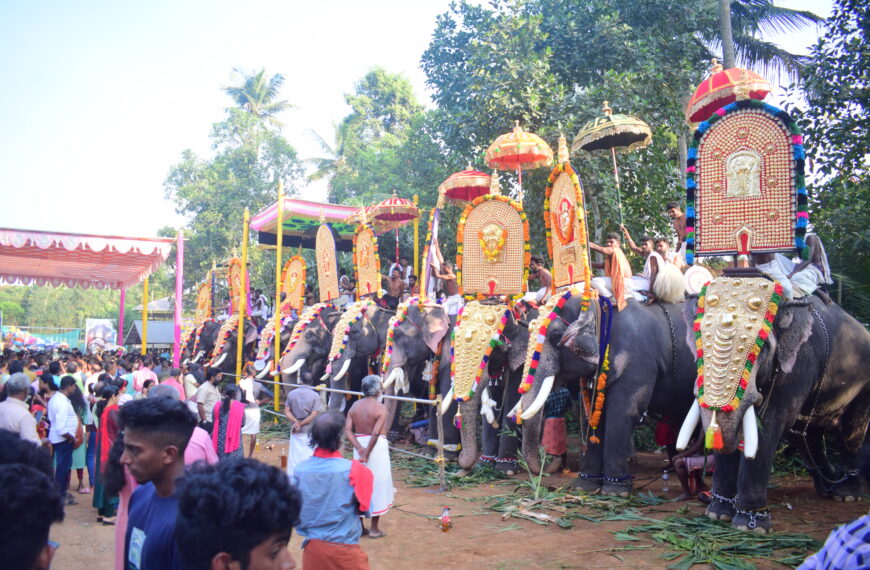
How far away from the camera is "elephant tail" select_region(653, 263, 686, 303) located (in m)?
7.70

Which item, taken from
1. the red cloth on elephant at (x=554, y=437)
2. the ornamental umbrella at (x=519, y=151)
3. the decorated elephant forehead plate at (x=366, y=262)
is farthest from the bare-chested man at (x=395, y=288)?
the red cloth on elephant at (x=554, y=437)

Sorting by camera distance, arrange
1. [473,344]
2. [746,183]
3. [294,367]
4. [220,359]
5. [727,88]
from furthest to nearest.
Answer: [220,359] < [294,367] < [473,344] < [727,88] < [746,183]

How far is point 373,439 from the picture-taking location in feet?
18.5

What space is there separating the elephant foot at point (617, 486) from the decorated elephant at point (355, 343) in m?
5.48

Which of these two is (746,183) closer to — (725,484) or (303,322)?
(725,484)

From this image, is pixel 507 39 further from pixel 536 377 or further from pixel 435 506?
pixel 435 506

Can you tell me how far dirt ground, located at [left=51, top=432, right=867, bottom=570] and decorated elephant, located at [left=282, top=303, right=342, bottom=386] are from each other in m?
5.16

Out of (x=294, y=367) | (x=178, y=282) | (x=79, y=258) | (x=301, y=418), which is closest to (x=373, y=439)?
(x=301, y=418)

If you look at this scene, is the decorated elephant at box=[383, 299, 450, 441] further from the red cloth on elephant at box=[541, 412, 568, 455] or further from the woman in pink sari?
the woman in pink sari

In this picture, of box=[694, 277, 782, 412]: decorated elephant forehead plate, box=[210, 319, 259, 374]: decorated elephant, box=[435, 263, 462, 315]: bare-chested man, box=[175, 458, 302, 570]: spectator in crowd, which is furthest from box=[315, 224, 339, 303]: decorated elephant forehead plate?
box=[175, 458, 302, 570]: spectator in crowd

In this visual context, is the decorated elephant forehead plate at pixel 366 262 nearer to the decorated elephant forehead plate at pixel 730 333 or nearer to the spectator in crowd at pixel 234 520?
the decorated elephant forehead plate at pixel 730 333

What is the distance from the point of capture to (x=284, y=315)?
49.1 ft

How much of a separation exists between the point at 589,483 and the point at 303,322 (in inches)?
285

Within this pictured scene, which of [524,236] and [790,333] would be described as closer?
[790,333]
